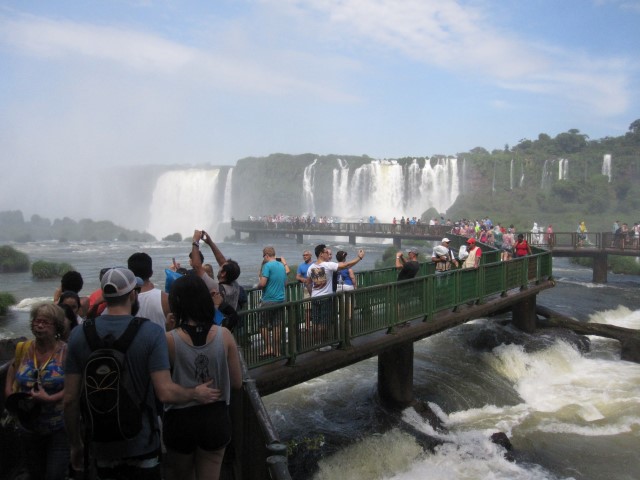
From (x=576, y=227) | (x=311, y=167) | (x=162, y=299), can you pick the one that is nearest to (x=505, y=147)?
(x=311, y=167)

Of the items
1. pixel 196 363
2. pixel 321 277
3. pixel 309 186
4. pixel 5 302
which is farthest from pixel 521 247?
pixel 309 186

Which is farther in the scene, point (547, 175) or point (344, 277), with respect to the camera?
point (547, 175)

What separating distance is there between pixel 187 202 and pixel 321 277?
249 ft

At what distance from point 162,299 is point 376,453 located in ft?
→ 16.7

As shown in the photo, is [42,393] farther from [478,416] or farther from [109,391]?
[478,416]

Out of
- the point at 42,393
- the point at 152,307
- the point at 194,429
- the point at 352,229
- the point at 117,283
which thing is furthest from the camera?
the point at 352,229

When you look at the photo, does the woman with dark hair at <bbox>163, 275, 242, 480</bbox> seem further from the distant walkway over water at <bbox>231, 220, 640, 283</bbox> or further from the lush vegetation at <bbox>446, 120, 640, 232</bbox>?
the lush vegetation at <bbox>446, 120, 640, 232</bbox>

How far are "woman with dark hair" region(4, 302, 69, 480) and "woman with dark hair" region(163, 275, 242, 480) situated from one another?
0.93 meters

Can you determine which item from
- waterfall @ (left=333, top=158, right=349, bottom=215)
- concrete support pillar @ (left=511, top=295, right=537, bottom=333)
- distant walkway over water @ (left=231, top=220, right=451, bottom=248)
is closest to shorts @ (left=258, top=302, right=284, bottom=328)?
concrete support pillar @ (left=511, top=295, right=537, bottom=333)

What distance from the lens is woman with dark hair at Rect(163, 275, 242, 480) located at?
10.2 feet

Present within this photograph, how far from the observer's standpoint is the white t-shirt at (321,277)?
8141 millimetres

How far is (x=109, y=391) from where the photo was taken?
280 centimetres

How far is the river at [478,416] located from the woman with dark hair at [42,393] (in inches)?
180

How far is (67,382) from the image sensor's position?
2.92 m
